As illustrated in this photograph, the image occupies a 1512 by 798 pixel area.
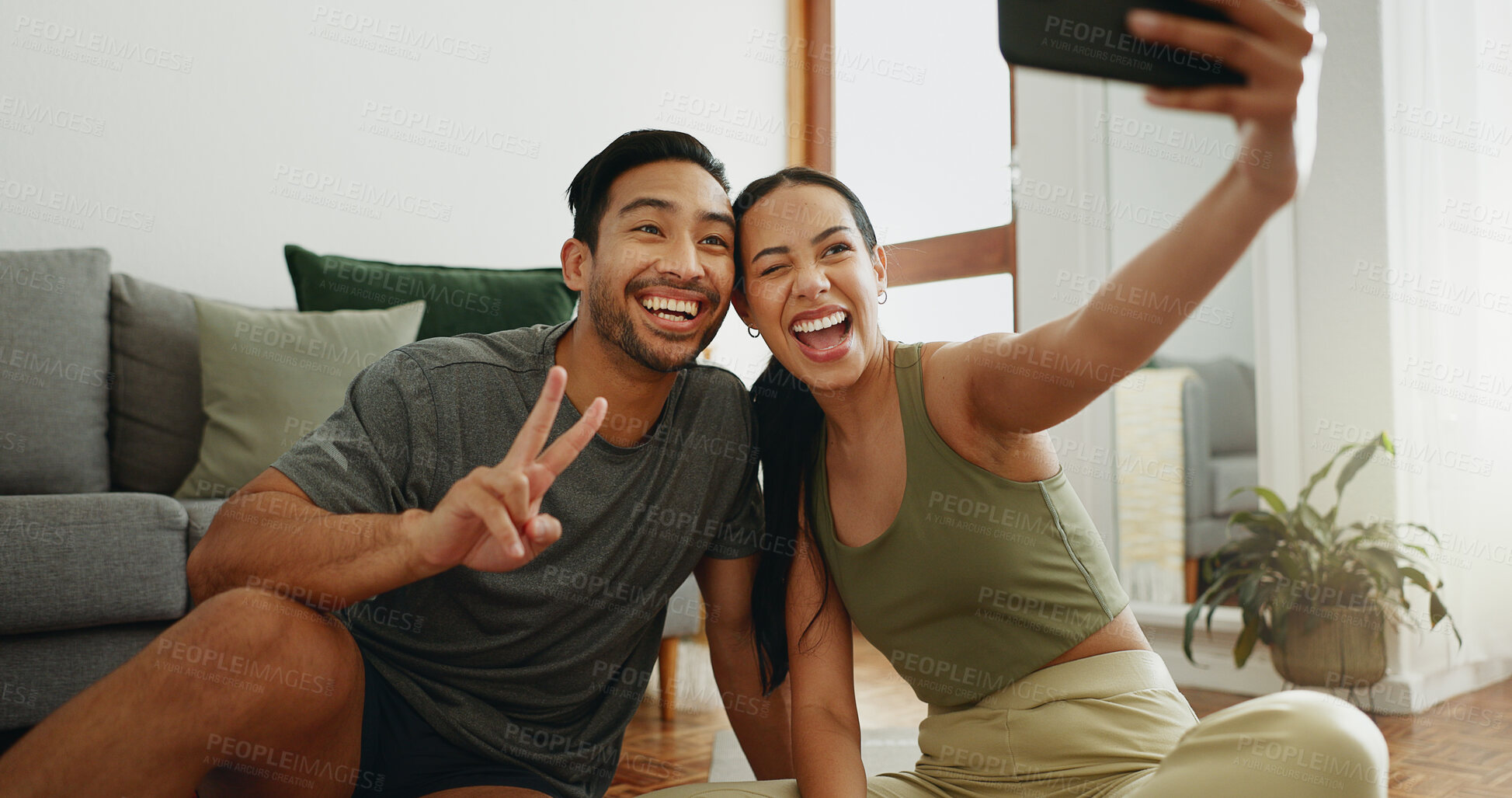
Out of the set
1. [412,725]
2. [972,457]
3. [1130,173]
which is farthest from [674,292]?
[1130,173]

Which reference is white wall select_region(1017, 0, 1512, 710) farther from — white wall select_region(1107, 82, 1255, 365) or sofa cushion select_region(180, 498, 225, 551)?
sofa cushion select_region(180, 498, 225, 551)

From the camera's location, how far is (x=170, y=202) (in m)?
2.46

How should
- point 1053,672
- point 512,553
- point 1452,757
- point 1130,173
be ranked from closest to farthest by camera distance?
point 512,553 → point 1053,672 → point 1452,757 → point 1130,173

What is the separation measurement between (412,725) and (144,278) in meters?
1.81

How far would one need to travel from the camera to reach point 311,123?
106 inches

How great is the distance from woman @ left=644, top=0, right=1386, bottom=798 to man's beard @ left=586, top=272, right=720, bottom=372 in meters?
0.09

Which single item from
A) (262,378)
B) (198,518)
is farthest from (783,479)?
(262,378)

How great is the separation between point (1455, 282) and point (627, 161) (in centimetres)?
220

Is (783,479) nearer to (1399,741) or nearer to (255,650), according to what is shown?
(255,650)

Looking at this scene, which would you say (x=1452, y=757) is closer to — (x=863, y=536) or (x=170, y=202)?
(x=863, y=536)

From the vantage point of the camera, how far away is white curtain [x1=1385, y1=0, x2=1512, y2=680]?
2402 millimetres

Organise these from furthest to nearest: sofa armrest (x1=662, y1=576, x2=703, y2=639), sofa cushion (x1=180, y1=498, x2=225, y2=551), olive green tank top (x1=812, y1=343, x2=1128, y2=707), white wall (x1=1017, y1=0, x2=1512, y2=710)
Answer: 1. white wall (x1=1017, y1=0, x2=1512, y2=710)
2. sofa armrest (x1=662, y1=576, x2=703, y2=639)
3. sofa cushion (x1=180, y1=498, x2=225, y2=551)
4. olive green tank top (x1=812, y1=343, x2=1128, y2=707)

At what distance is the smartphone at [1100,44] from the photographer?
0.71 meters

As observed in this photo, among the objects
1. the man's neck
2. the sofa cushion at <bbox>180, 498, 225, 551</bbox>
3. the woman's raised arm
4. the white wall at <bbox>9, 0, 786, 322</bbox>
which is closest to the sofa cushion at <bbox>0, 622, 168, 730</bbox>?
the sofa cushion at <bbox>180, 498, 225, 551</bbox>
